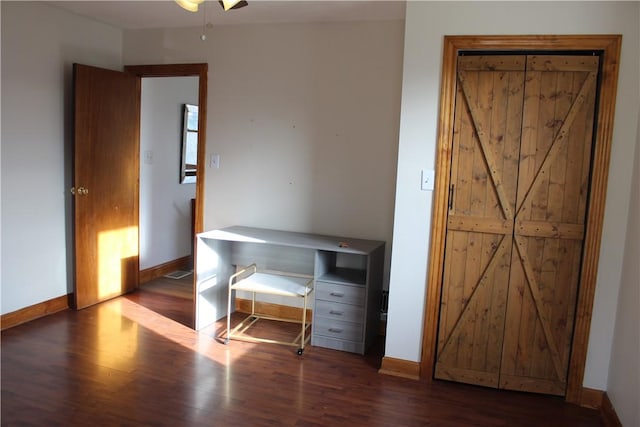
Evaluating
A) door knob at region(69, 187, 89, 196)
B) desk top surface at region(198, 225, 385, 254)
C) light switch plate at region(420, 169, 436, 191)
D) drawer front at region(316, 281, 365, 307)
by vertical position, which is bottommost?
drawer front at region(316, 281, 365, 307)

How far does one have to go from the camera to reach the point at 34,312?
3.77 m

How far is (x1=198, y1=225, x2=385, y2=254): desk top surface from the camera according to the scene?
3416 mm

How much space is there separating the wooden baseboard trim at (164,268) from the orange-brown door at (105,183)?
0.98ft

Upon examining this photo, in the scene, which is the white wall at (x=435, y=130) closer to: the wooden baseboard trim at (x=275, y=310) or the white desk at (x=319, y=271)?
the white desk at (x=319, y=271)

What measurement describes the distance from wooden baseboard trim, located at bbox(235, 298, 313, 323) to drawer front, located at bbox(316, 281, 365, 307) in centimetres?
54

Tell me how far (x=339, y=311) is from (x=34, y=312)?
7.56 ft

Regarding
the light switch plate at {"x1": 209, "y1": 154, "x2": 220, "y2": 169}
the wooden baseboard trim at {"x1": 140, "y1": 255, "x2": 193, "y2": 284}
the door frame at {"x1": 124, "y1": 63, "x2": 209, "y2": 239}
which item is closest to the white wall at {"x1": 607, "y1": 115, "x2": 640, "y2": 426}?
the light switch plate at {"x1": 209, "y1": 154, "x2": 220, "y2": 169}

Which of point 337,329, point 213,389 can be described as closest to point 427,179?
point 337,329

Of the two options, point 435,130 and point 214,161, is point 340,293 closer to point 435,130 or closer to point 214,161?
point 435,130

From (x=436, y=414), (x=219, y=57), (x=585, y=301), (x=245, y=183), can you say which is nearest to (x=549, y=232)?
(x=585, y=301)

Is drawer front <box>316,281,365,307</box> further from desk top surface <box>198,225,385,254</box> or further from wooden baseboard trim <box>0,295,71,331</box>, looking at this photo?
wooden baseboard trim <box>0,295,71,331</box>

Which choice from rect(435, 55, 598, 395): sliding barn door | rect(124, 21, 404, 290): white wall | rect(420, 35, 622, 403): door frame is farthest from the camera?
rect(124, 21, 404, 290): white wall

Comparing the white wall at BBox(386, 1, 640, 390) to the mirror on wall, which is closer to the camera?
the white wall at BBox(386, 1, 640, 390)

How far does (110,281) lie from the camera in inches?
171
